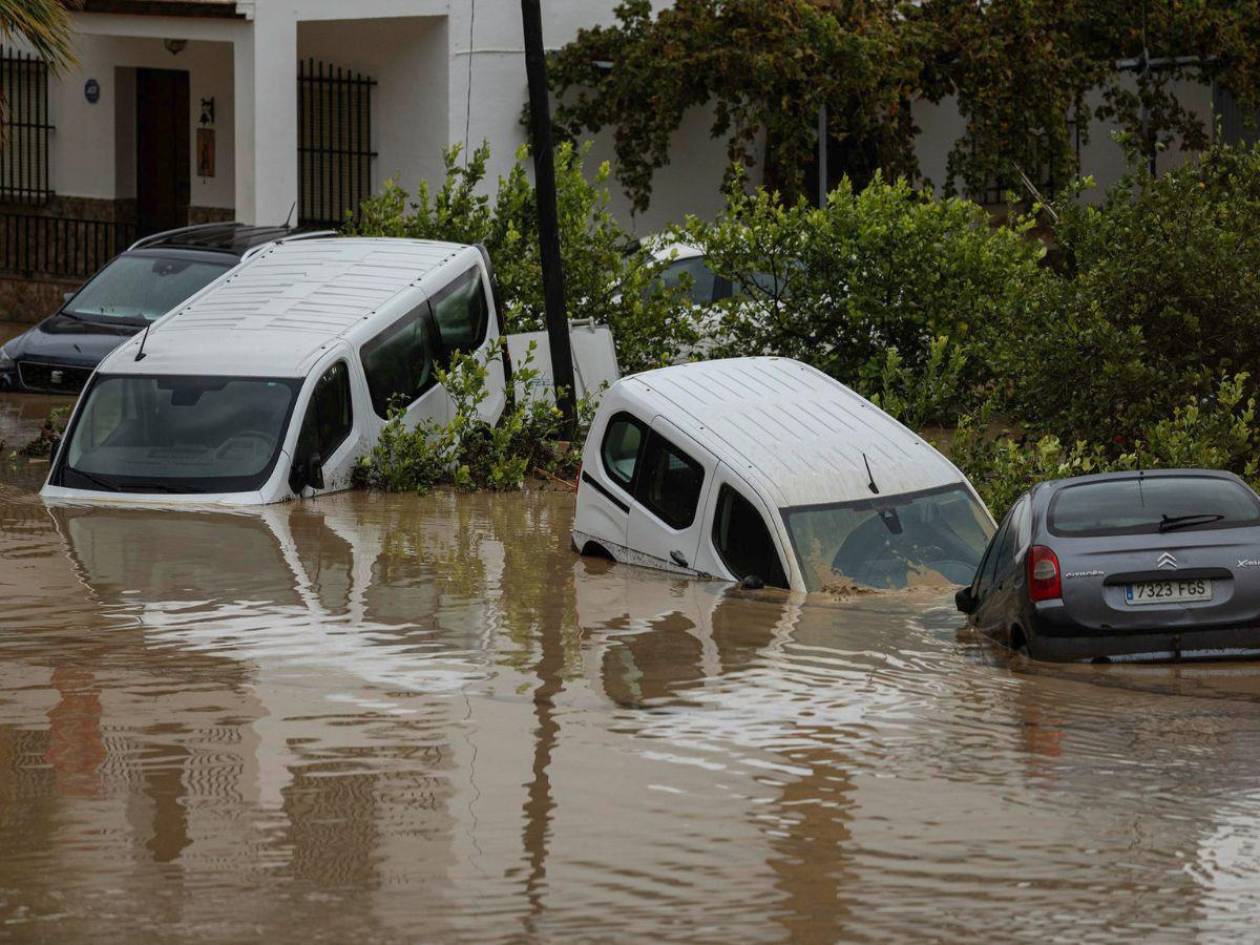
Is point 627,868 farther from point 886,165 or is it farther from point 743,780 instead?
point 886,165

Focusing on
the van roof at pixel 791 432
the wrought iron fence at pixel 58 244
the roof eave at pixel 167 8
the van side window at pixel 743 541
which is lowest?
the van side window at pixel 743 541

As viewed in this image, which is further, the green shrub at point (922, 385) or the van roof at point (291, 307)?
the green shrub at point (922, 385)

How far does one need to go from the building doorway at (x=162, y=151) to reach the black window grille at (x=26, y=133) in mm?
1253

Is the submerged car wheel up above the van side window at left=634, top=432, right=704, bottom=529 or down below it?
below

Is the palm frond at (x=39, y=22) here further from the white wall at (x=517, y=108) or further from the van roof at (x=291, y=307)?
the white wall at (x=517, y=108)

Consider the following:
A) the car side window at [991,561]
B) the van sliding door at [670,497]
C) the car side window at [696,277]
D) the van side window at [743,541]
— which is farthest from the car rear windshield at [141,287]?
the car side window at [991,561]

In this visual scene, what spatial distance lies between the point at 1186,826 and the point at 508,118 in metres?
20.7

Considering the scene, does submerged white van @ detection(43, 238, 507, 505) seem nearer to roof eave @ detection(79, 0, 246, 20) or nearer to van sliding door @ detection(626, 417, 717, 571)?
van sliding door @ detection(626, 417, 717, 571)

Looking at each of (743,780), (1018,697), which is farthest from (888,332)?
(743,780)

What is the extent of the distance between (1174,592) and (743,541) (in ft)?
9.38

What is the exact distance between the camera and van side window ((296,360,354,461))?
1497 centimetres

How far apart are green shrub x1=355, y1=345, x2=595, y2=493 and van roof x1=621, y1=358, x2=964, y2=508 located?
106 inches

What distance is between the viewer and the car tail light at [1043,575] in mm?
10250

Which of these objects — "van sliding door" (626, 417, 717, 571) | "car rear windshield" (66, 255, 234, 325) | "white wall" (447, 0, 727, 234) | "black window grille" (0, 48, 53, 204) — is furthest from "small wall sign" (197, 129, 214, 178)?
"van sliding door" (626, 417, 717, 571)
